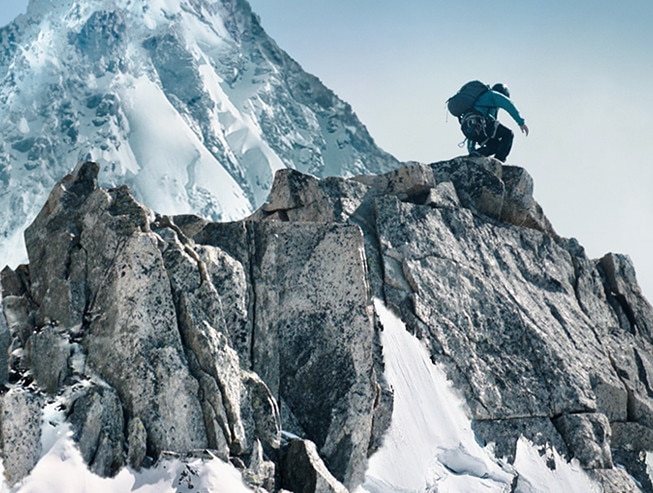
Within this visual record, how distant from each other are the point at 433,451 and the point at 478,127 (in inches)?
502

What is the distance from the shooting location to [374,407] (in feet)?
57.2

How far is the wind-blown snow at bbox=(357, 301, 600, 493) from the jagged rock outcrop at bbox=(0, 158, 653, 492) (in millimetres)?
360

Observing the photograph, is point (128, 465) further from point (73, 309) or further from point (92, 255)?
point (92, 255)

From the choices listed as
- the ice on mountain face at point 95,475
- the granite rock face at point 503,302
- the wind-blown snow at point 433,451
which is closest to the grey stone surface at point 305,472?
the ice on mountain face at point 95,475

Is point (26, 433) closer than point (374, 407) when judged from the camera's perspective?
Yes

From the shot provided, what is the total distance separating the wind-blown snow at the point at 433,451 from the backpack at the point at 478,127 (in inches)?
387

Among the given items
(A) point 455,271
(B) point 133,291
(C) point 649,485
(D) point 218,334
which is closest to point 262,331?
(D) point 218,334

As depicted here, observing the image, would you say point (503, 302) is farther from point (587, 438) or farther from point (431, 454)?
point (431, 454)

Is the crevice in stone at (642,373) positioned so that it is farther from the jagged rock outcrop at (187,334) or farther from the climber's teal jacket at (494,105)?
the jagged rock outcrop at (187,334)

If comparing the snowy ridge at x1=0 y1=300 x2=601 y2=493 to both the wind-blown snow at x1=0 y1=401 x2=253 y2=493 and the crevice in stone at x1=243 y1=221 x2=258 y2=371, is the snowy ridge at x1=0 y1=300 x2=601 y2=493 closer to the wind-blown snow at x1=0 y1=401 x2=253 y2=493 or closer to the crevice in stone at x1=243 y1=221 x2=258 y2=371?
the wind-blown snow at x1=0 y1=401 x2=253 y2=493

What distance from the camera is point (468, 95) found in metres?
27.8

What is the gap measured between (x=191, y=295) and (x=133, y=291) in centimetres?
97

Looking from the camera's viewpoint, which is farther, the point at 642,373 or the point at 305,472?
the point at 642,373

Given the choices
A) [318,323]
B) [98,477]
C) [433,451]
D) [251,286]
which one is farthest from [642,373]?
[98,477]
